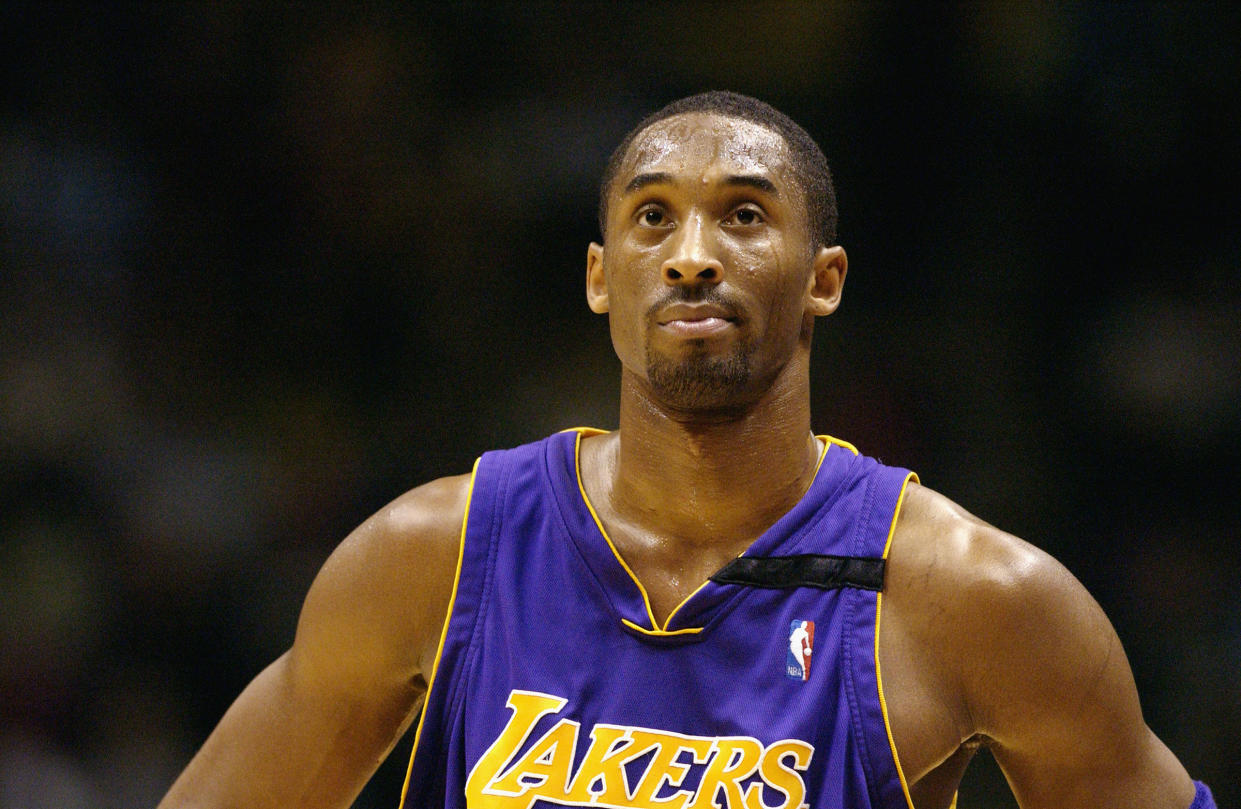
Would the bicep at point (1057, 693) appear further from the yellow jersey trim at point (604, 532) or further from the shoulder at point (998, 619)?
the yellow jersey trim at point (604, 532)

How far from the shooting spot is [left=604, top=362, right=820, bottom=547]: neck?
2.13 meters

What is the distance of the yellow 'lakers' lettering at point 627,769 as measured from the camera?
1.91 m

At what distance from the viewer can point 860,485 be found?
2156mm

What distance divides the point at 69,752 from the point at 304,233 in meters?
1.62

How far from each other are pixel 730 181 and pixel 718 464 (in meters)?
0.47

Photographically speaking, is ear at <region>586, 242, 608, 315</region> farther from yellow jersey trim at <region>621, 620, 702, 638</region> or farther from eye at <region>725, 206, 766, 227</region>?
yellow jersey trim at <region>621, 620, 702, 638</region>

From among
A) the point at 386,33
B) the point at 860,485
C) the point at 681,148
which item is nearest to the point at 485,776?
the point at 860,485

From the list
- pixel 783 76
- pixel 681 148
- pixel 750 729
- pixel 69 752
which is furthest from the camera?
pixel 783 76

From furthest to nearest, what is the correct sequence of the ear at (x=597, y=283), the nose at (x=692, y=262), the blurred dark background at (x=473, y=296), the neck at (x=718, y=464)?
the blurred dark background at (x=473, y=296) < the ear at (x=597, y=283) < the neck at (x=718, y=464) < the nose at (x=692, y=262)

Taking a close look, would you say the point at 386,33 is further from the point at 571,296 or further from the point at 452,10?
the point at 571,296

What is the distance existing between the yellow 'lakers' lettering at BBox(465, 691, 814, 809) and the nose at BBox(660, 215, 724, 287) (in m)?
0.70

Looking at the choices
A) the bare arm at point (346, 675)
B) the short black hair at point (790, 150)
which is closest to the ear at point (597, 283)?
the short black hair at point (790, 150)

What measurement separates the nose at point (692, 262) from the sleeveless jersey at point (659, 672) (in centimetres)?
42

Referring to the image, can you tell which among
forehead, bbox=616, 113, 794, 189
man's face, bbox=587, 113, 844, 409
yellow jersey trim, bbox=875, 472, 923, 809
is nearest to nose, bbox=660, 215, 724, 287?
man's face, bbox=587, 113, 844, 409
